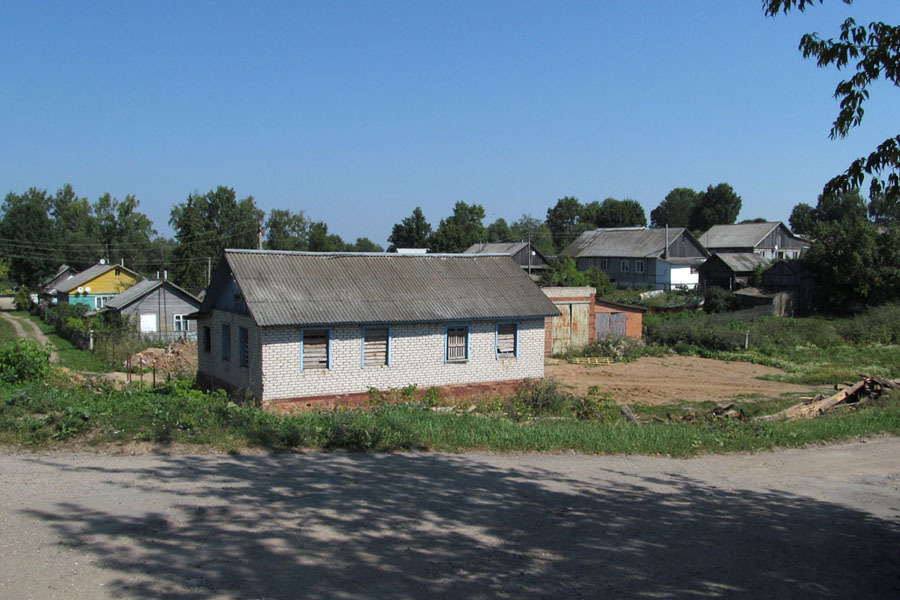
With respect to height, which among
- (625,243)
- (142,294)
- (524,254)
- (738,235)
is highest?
(738,235)

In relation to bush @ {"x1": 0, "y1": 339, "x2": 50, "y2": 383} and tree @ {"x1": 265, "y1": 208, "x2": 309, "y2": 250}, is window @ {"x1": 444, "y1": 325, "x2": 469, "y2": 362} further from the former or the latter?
tree @ {"x1": 265, "y1": 208, "x2": 309, "y2": 250}

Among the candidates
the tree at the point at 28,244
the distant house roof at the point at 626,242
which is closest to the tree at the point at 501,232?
the distant house roof at the point at 626,242

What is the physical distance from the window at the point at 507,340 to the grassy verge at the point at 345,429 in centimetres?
646

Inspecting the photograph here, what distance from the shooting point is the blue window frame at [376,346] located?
1869cm

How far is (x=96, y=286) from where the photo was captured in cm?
5919

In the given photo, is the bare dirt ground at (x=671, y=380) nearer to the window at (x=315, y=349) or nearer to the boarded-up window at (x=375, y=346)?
the boarded-up window at (x=375, y=346)

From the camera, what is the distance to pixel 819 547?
7.47 m

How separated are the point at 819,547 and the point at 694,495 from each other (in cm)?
203

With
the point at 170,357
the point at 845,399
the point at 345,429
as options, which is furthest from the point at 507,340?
the point at 170,357

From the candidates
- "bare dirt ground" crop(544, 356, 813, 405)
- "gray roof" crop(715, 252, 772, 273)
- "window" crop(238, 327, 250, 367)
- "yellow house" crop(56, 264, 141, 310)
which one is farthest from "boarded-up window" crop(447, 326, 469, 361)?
"yellow house" crop(56, 264, 141, 310)

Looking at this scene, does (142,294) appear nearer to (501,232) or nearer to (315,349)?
(315,349)

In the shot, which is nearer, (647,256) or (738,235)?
(647,256)

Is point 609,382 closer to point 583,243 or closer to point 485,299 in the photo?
point 485,299

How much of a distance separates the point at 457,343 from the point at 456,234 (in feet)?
189
